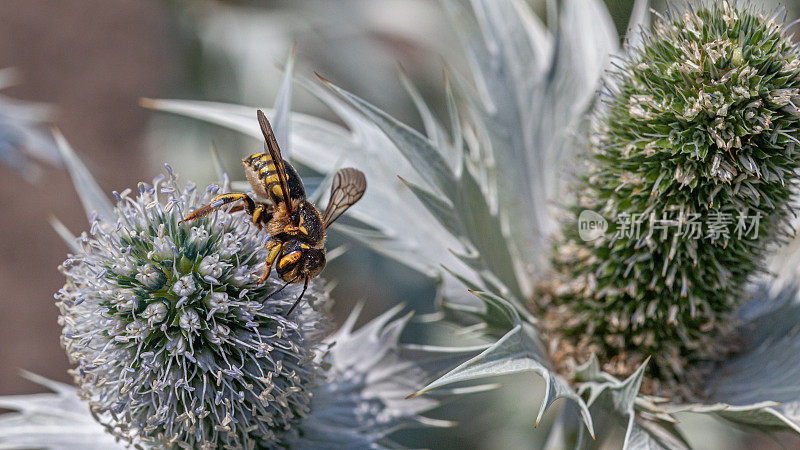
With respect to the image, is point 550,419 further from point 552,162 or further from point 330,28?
point 330,28

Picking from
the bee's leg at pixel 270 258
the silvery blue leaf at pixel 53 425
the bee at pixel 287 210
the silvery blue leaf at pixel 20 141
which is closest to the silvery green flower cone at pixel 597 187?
the bee at pixel 287 210

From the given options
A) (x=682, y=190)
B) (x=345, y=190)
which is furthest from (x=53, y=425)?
(x=682, y=190)

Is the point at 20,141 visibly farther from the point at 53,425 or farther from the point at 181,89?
the point at 53,425

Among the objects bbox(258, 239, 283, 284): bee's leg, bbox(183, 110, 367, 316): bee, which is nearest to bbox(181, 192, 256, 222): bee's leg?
bbox(183, 110, 367, 316): bee

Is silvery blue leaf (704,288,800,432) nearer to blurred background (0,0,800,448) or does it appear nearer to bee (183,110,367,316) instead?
blurred background (0,0,800,448)

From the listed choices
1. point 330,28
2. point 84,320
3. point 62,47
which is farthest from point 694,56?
point 62,47

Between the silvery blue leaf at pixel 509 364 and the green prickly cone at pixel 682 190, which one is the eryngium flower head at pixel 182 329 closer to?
the silvery blue leaf at pixel 509 364
